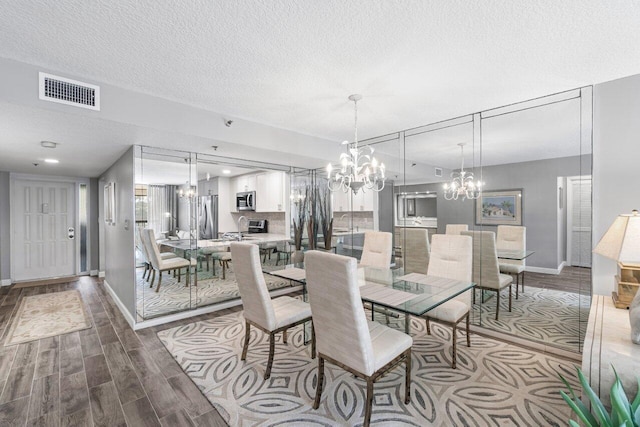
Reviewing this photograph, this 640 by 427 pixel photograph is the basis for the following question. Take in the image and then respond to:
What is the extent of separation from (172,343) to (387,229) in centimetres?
303

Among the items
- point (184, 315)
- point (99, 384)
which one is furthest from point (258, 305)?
point (184, 315)

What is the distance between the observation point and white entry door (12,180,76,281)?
5.50 m

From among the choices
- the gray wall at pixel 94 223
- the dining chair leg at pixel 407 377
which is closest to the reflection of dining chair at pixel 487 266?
the dining chair leg at pixel 407 377

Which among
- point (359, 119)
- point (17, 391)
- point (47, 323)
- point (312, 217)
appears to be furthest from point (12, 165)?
point (359, 119)

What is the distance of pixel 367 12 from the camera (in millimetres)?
1628

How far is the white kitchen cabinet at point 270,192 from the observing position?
4980mm

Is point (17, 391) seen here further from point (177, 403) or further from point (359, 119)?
point (359, 119)

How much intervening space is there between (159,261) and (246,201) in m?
1.70

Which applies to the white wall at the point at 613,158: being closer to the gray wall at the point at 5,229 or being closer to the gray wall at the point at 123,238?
the gray wall at the point at 123,238

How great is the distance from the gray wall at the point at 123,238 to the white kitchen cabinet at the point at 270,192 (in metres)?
1.90

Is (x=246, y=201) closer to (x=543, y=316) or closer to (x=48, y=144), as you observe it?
(x=48, y=144)

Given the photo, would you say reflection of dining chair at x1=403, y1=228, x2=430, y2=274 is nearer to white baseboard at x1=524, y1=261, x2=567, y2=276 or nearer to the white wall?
white baseboard at x1=524, y1=261, x2=567, y2=276

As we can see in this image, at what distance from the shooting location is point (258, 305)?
7.83 feet

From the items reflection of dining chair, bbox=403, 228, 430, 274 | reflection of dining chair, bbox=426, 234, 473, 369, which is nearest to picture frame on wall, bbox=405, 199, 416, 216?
reflection of dining chair, bbox=403, 228, 430, 274
